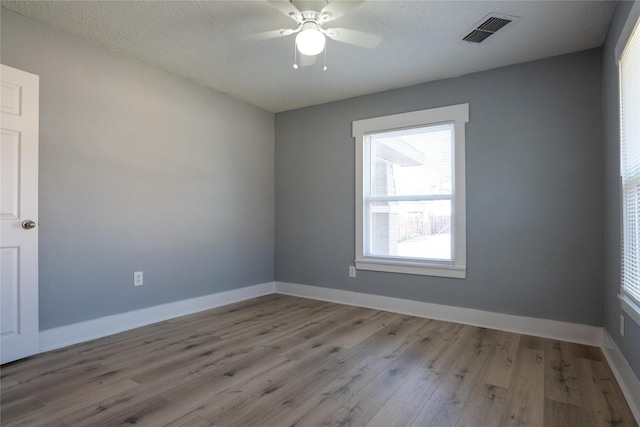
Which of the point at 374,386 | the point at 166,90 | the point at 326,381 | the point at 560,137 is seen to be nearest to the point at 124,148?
the point at 166,90

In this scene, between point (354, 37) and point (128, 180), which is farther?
point (128, 180)

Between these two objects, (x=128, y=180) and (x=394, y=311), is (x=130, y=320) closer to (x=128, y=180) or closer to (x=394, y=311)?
(x=128, y=180)

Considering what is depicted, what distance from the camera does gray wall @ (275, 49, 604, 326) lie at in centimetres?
279

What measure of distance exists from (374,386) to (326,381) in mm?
289

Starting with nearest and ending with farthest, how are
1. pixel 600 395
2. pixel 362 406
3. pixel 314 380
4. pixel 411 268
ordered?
pixel 362 406, pixel 600 395, pixel 314 380, pixel 411 268

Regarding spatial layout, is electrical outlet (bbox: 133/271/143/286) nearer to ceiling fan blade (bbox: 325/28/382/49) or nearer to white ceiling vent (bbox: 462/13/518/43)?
ceiling fan blade (bbox: 325/28/382/49)

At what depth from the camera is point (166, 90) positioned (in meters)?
3.34

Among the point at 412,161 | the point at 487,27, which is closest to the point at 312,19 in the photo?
the point at 487,27

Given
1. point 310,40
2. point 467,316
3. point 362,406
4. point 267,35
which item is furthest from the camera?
point 467,316

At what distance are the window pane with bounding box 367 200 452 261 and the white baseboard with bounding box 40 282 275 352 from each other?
1.74 metres

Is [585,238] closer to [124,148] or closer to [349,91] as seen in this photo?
[349,91]

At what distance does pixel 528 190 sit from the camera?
9.87 feet

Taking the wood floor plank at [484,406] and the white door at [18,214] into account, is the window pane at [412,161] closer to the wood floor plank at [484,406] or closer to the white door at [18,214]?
the wood floor plank at [484,406]

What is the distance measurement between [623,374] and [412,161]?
7.74 feet
